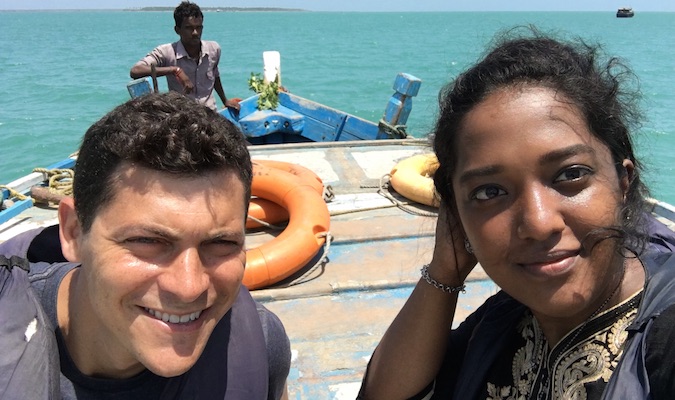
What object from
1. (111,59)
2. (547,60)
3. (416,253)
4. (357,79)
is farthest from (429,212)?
(111,59)

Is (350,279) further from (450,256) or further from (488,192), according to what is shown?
(488,192)

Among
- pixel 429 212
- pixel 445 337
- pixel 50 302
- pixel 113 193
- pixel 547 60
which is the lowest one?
pixel 429 212

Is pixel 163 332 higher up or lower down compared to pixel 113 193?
lower down

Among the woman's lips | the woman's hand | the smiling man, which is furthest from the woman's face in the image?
the smiling man

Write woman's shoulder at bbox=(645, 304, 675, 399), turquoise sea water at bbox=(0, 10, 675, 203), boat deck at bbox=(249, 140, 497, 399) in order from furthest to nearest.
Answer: turquoise sea water at bbox=(0, 10, 675, 203) → boat deck at bbox=(249, 140, 497, 399) → woman's shoulder at bbox=(645, 304, 675, 399)

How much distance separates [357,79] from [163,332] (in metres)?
30.1

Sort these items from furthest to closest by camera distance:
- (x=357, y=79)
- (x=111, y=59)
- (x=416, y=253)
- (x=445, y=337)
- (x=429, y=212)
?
(x=111, y=59)
(x=357, y=79)
(x=429, y=212)
(x=416, y=253)
(x=445, y=337)

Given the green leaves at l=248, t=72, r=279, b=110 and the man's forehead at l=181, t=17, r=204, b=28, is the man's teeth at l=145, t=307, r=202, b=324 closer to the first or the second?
the man's forehead at l=181, t=17, r=204, b=28

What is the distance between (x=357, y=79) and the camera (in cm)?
3062

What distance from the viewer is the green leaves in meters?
8.56

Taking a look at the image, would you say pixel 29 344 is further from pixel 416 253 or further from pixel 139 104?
pixel 416 253

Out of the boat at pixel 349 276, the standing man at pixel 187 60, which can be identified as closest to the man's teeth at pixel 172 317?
the boat at pixel 349 276

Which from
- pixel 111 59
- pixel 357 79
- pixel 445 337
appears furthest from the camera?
pixel 111 59

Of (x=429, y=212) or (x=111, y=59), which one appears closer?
(x=429, y=212)
